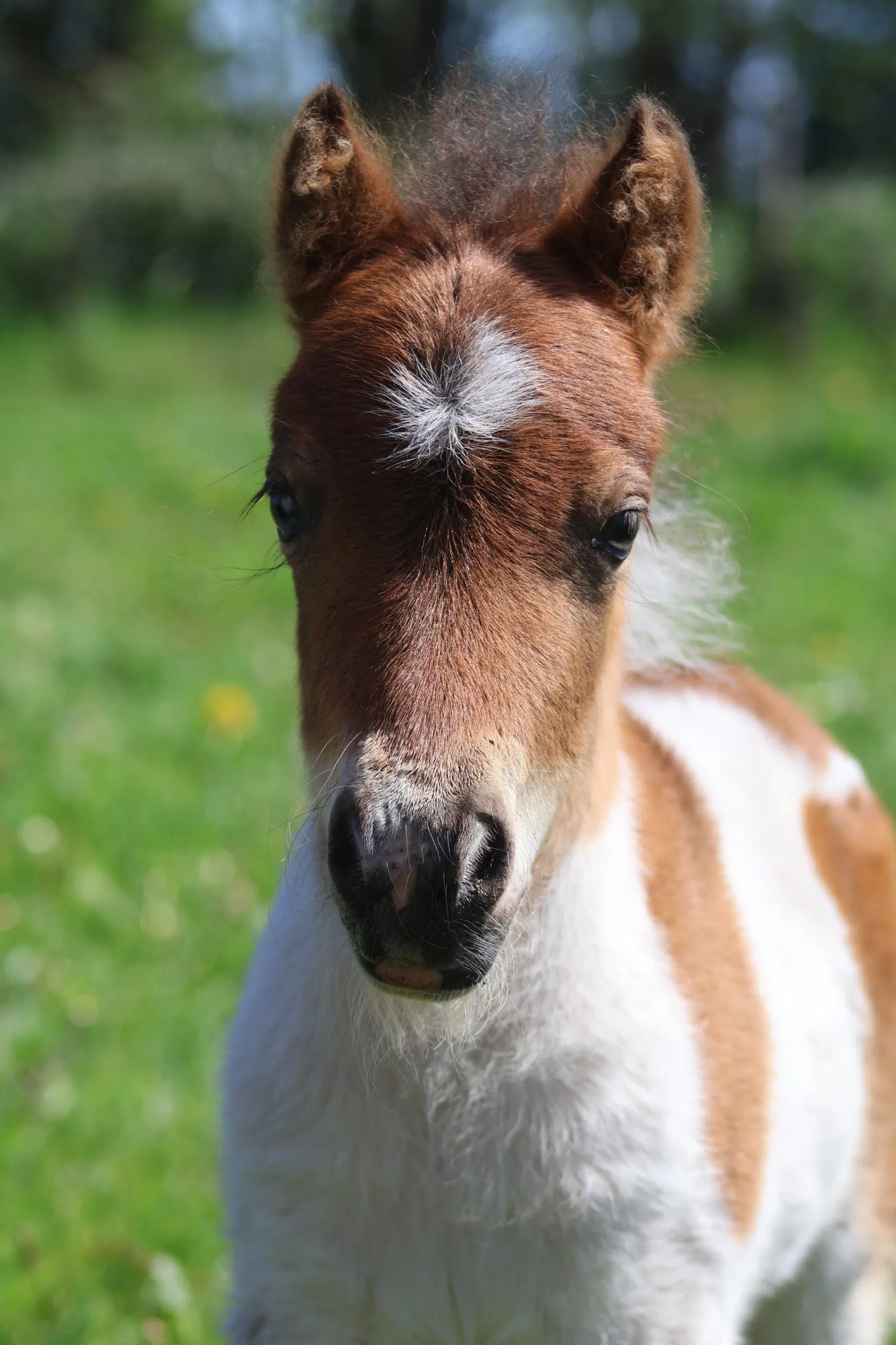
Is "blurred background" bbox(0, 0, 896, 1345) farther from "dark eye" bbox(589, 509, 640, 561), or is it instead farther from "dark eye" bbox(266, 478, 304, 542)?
"dark eye" bbox(589, 509, 640, 561)

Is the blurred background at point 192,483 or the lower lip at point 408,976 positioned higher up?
the lower lip at point 408,976

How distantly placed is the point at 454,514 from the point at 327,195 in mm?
675

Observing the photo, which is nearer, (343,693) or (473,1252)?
(343,693)

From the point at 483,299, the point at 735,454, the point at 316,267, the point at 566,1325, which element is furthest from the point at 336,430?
the point at 735,454

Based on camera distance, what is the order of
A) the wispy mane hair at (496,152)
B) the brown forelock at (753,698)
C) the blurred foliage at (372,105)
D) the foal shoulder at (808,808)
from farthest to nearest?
the blurred foliage at (372,105) < the brown forelock at (753,698) < the foal shoulder at (808,808) < the wispy mane hair at (496,152)

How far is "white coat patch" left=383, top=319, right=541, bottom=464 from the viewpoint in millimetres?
1880

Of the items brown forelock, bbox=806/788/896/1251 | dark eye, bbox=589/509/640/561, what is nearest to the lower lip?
dark eye, bbox=589/509/640/561

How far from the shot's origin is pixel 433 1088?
2129mm

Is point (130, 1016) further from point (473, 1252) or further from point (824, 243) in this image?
point (824, 243)

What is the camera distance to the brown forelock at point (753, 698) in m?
3.24

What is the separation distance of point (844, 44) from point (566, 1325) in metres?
14.0

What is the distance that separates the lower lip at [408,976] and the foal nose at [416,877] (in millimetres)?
22

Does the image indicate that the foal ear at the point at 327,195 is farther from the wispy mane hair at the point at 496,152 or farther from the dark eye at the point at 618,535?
the dark eye at the point at 618,535

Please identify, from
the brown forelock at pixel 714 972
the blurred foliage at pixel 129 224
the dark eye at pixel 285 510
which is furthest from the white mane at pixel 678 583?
the blurred foliage at pixel 129 224
